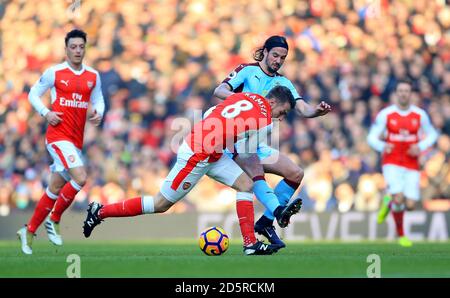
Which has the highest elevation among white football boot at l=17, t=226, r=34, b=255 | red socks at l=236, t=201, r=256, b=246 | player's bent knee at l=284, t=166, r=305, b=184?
player's bent knee at l=284, t=166, r=305, b=184

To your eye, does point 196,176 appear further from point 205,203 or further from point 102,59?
point 102,59

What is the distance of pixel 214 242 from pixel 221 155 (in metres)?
0.92

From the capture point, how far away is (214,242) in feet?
33.4

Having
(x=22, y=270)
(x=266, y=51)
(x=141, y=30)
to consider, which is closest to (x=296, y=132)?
(x=141, y=30)

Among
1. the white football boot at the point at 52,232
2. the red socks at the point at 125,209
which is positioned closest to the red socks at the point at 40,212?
the white football boot at the point at 52,232

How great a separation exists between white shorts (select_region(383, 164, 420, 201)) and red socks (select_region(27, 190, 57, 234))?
5.40m

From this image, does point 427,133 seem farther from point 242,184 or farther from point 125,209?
point 125,209

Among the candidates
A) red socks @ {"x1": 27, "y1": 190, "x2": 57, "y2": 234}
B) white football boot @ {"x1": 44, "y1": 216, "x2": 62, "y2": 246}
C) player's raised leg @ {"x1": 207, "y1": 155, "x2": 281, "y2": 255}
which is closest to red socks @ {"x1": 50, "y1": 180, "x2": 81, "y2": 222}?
red socks @ {"x1": 27, "y1": 190, "x2": 57, "y2": 234}

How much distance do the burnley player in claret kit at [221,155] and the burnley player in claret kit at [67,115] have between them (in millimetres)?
1685

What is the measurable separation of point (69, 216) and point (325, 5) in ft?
23.3

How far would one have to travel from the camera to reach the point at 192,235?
17141 millimetres

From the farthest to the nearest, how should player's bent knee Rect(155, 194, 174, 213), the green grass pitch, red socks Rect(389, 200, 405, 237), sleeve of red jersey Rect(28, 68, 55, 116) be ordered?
1. red socks Rect(389, 200, 405, 237)
2. sleeve of red jersey Rect(28, 68, 55, 116)
3. player's bent knee Rect(155, 194, 174, 213)
4. the green grass pitch

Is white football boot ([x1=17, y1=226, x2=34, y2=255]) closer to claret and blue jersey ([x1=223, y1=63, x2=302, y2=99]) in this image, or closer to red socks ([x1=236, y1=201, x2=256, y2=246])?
red socks ([x1=236, y1=201, x2=256, y2=246])

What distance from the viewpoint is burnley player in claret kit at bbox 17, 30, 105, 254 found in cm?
1191
